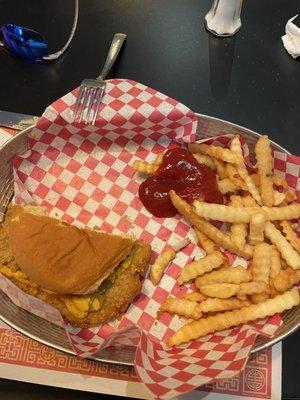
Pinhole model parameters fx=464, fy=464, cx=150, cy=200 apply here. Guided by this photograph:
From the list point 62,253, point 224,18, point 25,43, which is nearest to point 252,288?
point 62,253

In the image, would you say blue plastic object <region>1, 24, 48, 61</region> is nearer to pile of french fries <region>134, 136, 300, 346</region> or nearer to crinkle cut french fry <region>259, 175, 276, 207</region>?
pile of french fries <region>134, 136, 300, 346</region>

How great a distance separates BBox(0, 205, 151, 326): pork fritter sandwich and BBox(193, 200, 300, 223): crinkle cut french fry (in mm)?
314

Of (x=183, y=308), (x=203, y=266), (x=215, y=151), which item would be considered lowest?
(x=183, y=308)

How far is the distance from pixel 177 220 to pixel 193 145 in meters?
0.35

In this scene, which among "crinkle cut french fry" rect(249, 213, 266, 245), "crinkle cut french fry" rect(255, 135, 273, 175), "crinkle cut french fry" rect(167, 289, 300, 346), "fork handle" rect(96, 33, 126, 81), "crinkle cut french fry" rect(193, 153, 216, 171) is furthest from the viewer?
"fork handle" rect(96, 33, 126, 81)

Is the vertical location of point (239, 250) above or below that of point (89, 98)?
below

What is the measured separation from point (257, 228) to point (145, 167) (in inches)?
21.9

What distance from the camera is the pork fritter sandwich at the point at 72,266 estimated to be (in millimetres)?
1762

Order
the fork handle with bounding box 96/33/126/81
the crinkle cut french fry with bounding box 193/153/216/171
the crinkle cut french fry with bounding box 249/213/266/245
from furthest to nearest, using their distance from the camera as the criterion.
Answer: the fork handle with bounding box 96/33/126/81 → the crinkle cut french fry with bounding box 193/153/216/171 → the crinkle cut french fry with bounding box 249/213/266/245

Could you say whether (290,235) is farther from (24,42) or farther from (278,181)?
(24,42)

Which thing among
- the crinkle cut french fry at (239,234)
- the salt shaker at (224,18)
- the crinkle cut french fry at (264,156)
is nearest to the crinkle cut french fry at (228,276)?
the crinkle cut french fry at (239,234)

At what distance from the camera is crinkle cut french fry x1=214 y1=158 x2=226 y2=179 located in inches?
81.0

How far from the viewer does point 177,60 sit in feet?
8.66

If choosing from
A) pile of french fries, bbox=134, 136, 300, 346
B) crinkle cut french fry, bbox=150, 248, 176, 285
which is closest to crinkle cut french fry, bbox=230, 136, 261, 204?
pile of french fries, bbox=134, 136, 300, 346
